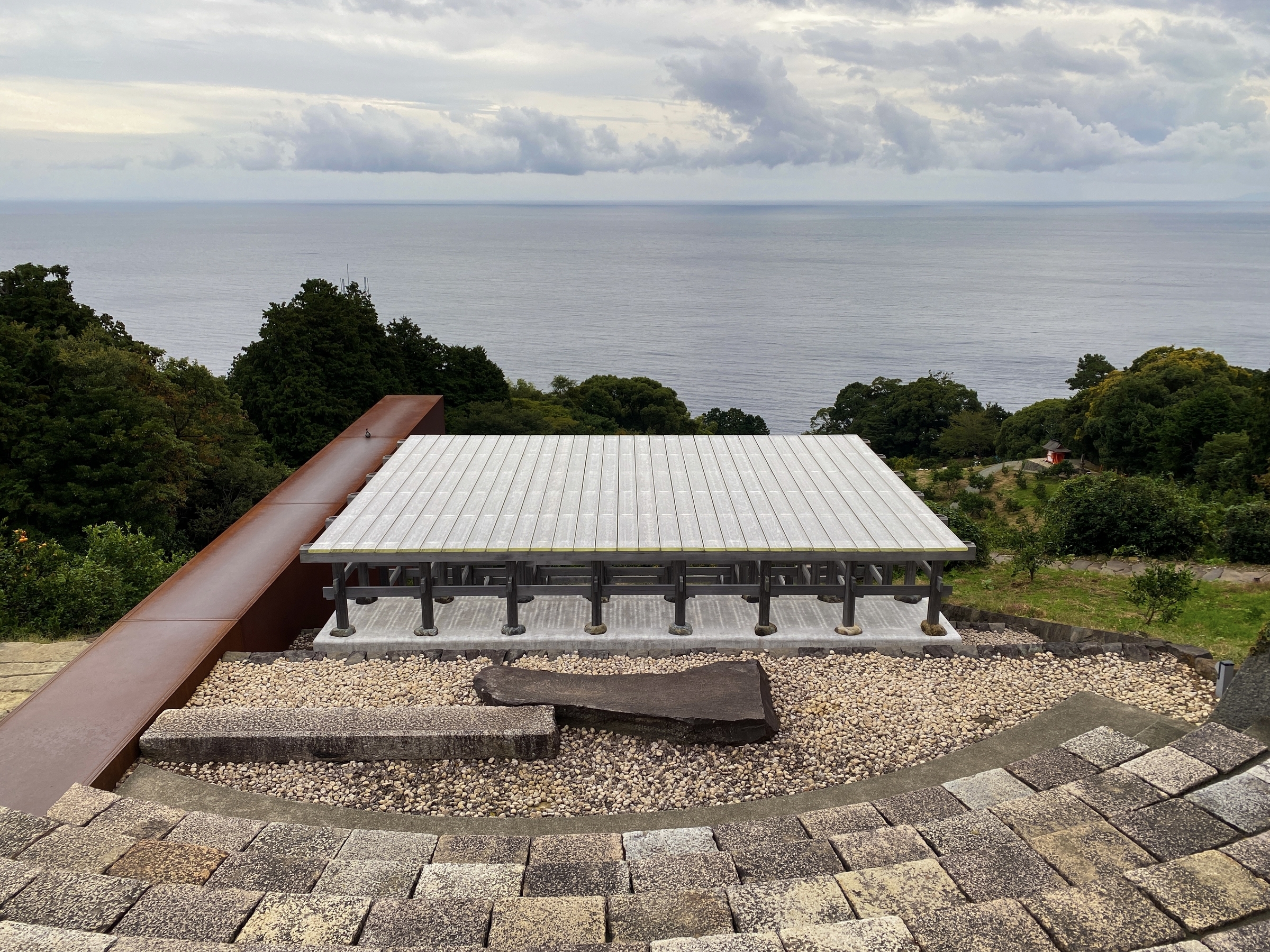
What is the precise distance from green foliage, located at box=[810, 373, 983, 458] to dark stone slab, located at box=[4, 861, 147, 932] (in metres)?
62.2

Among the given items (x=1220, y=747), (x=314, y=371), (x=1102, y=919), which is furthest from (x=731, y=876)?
(x=314, y=371)

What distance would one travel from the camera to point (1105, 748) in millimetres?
8023

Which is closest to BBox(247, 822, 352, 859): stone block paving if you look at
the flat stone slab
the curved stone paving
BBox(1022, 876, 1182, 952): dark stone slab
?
the curved stone paving

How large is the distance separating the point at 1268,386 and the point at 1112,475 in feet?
41.5

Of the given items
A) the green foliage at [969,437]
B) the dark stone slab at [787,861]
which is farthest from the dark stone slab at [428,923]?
the green foliage at [969,437]

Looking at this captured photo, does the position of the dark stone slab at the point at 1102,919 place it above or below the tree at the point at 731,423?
above

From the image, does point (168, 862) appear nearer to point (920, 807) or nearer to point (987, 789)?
point (920, 807)

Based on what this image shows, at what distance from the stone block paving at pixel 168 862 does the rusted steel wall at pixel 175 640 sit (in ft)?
5.90

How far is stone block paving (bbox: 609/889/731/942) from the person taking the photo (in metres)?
5.57

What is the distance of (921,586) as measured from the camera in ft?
39.9

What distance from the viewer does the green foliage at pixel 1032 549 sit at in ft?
61.2

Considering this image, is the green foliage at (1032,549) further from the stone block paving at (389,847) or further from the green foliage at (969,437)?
the green foliage at (969,437)

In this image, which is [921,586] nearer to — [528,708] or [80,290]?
[528,708]

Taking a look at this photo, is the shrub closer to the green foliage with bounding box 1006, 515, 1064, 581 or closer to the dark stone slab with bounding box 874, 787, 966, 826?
the green foliage with bounding box 1006, 515, 1064, 581
